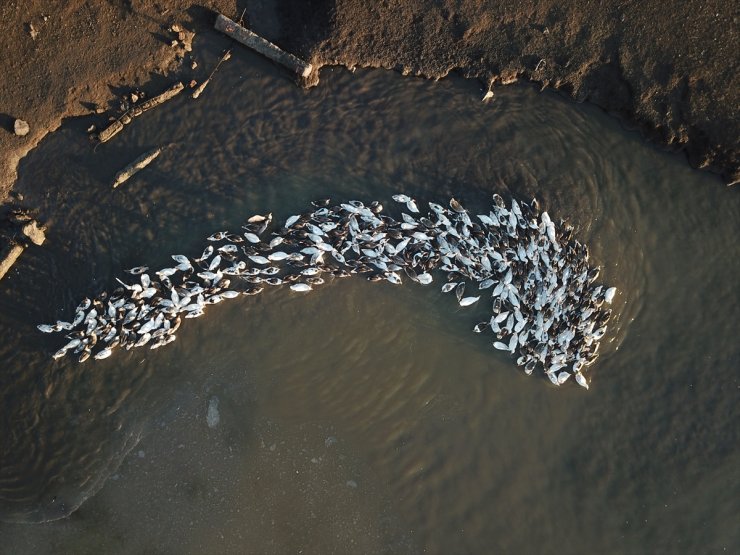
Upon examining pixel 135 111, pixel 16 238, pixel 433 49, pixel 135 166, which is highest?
pixel 433 49

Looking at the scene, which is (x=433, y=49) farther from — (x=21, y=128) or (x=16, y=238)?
(x=16, y=238)

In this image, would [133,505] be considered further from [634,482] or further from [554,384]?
[634,482]

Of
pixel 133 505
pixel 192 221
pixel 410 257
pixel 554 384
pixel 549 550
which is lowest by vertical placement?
pixel 549 550

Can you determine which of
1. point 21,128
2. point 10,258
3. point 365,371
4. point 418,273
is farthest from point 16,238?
point 418,273

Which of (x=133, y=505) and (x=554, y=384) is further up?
(x=554, y=384)

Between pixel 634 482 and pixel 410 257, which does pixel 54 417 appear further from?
pixel 634 482

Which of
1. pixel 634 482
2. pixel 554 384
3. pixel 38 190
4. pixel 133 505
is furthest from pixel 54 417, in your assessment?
pixel 634 482
